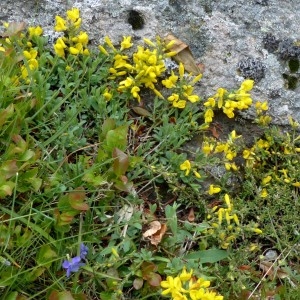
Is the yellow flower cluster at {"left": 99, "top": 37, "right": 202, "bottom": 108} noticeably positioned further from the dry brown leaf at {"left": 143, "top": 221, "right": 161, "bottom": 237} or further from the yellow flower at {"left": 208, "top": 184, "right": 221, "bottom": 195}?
the dry brown leaf at {"left": 143, "top": 221, "right": 161, "bottom": 237}

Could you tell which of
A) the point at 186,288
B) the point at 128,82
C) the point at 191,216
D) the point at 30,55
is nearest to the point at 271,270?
the point at 191,216

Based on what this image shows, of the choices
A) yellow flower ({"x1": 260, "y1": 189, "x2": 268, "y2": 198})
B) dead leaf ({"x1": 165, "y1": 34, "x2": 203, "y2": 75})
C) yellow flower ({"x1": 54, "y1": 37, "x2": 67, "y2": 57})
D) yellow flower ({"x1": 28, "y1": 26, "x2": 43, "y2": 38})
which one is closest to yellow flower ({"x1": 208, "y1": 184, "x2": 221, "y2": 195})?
yellow flower ({"x1": 260, "y1": 189, "x2": 268, "y2": 198})

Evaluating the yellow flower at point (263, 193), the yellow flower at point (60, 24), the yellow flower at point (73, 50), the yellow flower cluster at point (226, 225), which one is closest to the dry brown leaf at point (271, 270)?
the yellow flower cluster at point (226, 225)

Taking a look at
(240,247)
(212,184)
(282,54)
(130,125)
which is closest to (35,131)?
(130,125)

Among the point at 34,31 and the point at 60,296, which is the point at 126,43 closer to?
the point at 34,31

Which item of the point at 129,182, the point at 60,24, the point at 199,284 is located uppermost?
the point at 60,24

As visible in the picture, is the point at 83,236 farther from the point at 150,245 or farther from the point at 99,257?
the point at 150,245
